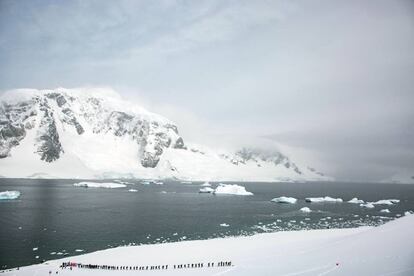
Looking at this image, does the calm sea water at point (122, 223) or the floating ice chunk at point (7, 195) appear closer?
the calm sea water at point (122, 223)

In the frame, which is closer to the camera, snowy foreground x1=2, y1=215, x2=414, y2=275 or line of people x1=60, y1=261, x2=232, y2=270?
snowy foreground x1=2, y1=215, x2=414, y2=275

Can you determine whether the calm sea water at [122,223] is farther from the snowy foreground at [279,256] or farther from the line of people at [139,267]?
the snowy foreground at [279,256]

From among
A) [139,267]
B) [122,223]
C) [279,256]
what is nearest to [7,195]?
[122,223]

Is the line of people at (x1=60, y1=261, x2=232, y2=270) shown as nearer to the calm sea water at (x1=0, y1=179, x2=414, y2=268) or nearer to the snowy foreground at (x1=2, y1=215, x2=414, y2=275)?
the snowy foreground at (x1=2, y1=215, x2=414, y2=275)

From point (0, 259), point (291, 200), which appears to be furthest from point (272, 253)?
point (291, 200)

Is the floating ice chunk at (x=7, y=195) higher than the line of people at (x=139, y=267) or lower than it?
higher

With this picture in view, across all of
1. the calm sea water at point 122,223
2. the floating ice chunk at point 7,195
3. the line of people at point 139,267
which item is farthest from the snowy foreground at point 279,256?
the floating ice chunk at point 7,195

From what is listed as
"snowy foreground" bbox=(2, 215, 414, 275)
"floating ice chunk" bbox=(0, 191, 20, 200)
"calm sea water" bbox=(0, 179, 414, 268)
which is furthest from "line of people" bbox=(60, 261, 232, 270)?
"floating ice chunk" bbox=(0, 191, 20, 200)

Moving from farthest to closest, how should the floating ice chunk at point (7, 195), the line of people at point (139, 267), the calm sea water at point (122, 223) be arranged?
1. the floating ice chunk at point (7, 195)
2. the calm sea water at point (122, 223)
3. the line of people at point (139, 267)
